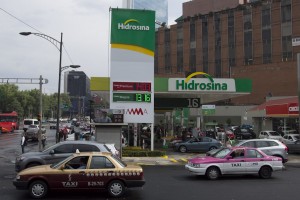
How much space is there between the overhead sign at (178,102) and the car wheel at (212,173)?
1935 centimetres

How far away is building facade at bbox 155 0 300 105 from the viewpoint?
240 feet

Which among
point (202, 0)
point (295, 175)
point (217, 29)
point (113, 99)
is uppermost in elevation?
point (202, 0)

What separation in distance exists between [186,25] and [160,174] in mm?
75366

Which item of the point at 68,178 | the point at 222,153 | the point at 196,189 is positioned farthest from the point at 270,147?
the point at 68,178

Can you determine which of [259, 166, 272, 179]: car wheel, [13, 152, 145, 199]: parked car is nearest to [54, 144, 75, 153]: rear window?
[13, 152, 145, 199]: parked car

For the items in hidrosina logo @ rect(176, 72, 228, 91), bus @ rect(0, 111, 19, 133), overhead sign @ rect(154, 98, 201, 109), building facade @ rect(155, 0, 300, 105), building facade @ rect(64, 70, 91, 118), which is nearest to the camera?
hidrosina logo @ rect(176, 72, 228, 91)

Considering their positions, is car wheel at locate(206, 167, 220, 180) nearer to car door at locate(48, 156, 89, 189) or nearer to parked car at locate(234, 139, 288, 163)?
car door at locate(48, 156, 89, 189)

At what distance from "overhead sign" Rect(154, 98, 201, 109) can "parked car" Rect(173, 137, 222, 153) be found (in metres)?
4.74

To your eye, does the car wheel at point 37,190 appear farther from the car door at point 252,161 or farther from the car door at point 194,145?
the car door at point 194,145

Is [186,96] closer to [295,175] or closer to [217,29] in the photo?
[295,175]

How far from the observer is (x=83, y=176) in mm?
12656

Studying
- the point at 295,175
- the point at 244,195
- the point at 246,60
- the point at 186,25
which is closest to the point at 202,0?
the point at 186,25

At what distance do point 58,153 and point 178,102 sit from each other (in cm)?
2086

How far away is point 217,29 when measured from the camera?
8638 centimetres
